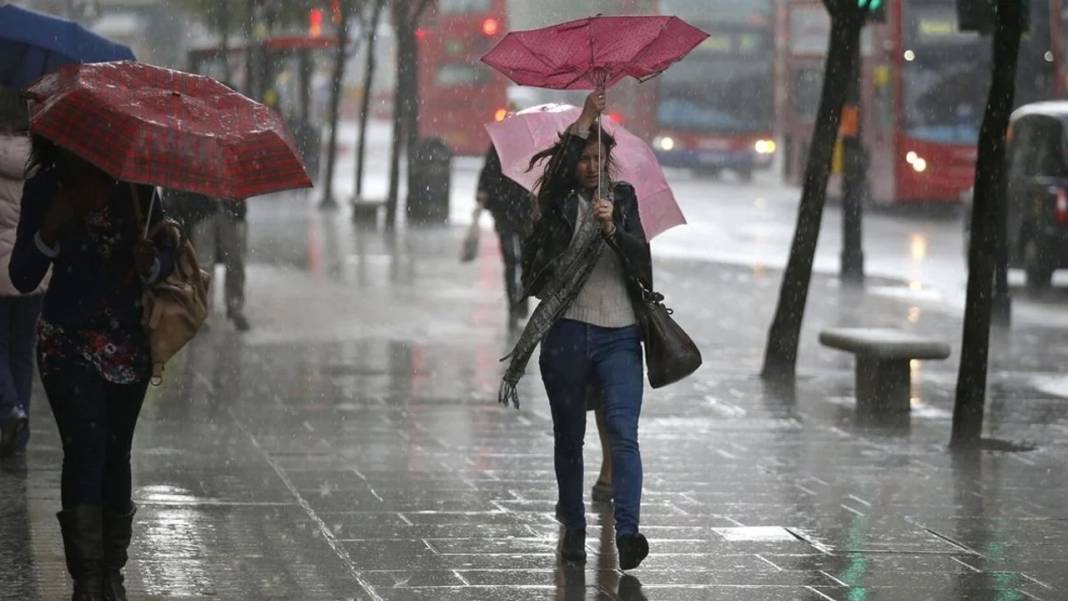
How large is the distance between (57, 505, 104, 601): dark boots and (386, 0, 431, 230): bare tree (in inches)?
880

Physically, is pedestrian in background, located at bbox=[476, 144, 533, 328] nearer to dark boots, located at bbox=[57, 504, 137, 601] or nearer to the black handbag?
the black handbag

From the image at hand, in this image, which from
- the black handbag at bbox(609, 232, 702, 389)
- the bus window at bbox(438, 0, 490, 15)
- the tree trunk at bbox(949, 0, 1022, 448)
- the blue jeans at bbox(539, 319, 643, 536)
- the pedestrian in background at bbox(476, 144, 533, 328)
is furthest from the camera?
the bus window at bbox(438, 0, 490, 15)

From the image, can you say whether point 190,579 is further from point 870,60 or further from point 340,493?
point 870,60

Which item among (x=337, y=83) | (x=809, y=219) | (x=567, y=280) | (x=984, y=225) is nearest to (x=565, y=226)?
(x=567, y=280)

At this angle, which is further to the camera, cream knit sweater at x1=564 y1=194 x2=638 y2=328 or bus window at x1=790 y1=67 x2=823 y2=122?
bus window at x1=790 y1=67 x2=823 y2=122

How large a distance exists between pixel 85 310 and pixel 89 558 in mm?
774

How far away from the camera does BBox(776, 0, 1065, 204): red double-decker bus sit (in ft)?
109

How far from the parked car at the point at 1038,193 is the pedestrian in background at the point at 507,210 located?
6624 millimetres

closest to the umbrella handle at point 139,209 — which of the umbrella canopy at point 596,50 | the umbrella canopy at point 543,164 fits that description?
the umbrella canopy at point 596,50

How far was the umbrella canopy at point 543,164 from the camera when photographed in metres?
Answer: 8.41

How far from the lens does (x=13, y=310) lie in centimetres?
973

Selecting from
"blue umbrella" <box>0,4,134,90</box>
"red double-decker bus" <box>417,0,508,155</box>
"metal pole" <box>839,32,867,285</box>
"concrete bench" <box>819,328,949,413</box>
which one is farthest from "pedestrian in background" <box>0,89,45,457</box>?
"red double-decker bus" <box>417,0,508,155</box>

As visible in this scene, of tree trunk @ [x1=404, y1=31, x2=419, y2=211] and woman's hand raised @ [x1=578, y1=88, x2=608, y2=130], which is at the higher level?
woman's hand raised @ [x1=578, y1=88, x2=608, y2=130]

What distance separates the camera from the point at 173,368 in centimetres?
1323
